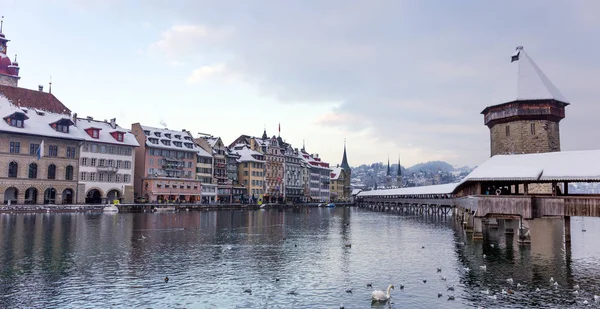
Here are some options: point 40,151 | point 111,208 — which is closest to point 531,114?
point 111,208

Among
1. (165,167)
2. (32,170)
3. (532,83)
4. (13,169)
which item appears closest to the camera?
(532,83)

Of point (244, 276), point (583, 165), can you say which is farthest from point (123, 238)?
point (583, 165)

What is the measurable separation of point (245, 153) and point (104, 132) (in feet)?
171

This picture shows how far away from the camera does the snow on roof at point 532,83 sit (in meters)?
71.9

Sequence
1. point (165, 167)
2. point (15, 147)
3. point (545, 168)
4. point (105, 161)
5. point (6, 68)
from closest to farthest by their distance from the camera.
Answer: point (545, 168), point (15, 147), point (105, 161), point (165, 167), point (6, 68)

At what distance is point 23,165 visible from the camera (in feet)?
274

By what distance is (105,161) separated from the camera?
320ft

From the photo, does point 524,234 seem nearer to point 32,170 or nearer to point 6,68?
point 32,170

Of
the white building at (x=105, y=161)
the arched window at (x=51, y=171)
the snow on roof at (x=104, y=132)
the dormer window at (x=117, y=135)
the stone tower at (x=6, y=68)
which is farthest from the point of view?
the stone tower at (x=6, y=68)

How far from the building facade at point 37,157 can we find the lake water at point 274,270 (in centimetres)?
3886

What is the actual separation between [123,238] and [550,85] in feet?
218

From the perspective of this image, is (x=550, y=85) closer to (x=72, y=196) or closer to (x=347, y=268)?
(x=347, y=268)

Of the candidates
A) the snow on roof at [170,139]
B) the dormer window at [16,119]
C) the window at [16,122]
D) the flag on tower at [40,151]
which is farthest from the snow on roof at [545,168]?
the snow on roof at [170,139]

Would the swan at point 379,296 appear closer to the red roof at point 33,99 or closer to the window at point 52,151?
the window at point 52,151
